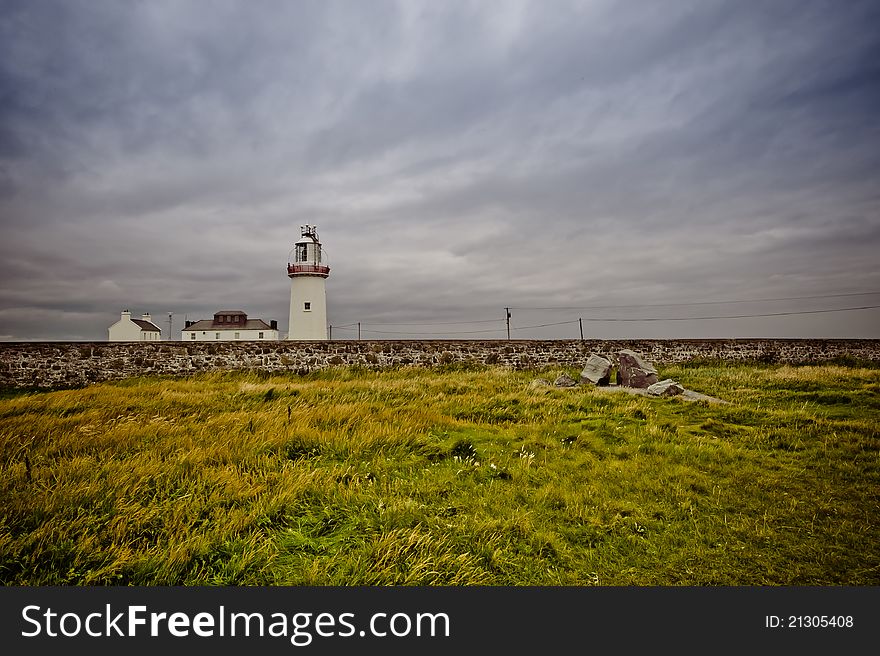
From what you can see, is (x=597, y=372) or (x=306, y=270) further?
(x=306, y=270)

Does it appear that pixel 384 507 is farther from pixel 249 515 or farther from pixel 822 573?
pixel 822 573

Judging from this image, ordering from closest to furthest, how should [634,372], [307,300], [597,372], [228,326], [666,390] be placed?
[666,390]
[634,372]
[597,372]
[307,300]
[228,326]

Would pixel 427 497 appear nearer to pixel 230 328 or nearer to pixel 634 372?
pixel 634 372

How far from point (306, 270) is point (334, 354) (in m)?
15.2

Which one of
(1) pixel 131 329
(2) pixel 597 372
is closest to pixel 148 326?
(1) pixel 131 329

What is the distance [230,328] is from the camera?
6700 centimetres

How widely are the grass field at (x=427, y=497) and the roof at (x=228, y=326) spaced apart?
6025 centimetres

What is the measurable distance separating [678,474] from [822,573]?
7.52ft

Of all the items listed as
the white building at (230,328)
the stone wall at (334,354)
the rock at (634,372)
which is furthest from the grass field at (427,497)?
the white building at (230,328)

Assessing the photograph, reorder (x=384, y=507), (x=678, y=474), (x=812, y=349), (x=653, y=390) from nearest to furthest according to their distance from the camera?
(x=384, y=507)
(x=678, y=474)
(x=653, y=390)
(x=812, y=349)

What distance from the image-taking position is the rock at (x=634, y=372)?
47.4ft

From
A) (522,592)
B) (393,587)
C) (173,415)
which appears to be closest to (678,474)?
(522,592)

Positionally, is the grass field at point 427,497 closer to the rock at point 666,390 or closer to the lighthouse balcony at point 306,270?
the rock at point 666,390

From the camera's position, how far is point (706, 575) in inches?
150
